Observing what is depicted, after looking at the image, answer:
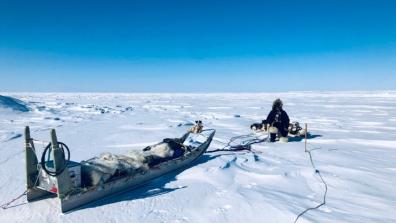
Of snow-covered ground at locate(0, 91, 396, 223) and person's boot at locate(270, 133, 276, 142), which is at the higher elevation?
person's boot at locate(270, 133, 276, 142)

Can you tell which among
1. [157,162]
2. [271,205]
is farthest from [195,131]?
[271,205]

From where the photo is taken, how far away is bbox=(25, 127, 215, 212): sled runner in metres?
4.63

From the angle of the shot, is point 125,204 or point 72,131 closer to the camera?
point 125,204

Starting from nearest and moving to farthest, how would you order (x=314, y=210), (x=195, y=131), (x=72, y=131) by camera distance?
(x=314, y=210) → (x=195, y=131) → (x=72, y=131)

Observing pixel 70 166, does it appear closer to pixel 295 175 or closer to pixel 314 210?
A: pixel 314 210

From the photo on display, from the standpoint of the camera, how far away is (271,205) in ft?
15.7

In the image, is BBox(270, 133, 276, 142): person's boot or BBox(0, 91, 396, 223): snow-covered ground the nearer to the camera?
BBox(0, 91, 396, 223): snow-covered ground

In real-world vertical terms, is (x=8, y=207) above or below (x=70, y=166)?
below

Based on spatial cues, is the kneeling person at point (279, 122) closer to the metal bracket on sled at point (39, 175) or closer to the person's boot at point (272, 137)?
the person's boot at point (272, 137)

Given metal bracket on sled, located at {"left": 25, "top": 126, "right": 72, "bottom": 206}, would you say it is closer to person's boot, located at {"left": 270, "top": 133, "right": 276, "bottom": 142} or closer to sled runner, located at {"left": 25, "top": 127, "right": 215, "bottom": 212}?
sled runner, located at {"left": 25, "top": 127, "right": 215, "bottom": 212}

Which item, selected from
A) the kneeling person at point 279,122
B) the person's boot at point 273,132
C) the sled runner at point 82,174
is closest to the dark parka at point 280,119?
the kneeling person at point 279,122

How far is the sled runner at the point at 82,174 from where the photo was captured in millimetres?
4633

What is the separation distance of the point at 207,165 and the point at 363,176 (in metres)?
3.11

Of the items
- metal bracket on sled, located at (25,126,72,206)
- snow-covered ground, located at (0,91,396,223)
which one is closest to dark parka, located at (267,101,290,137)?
snow-covered ground, located at (0,91,396,223)
